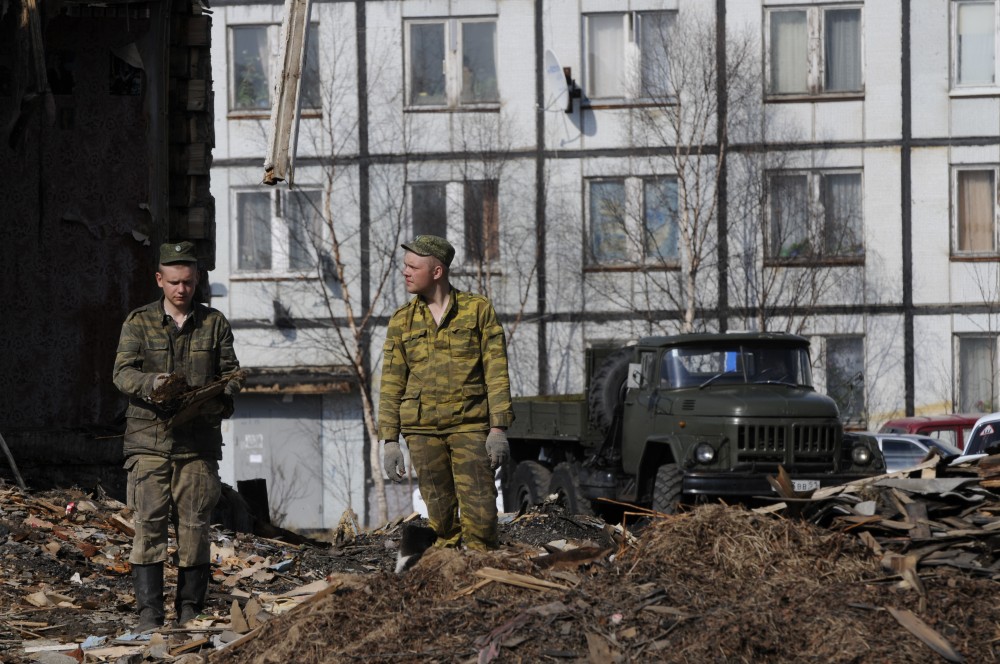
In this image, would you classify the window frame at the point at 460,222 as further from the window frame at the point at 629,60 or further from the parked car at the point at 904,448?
the parked car at the point at 904,448

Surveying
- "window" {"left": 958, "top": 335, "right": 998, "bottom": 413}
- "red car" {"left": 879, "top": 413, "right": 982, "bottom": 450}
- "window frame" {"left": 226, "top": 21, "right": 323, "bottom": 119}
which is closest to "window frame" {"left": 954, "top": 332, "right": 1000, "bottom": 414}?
"window" {"left": 958, "top": 335, "right": 998, "bottom": 413}

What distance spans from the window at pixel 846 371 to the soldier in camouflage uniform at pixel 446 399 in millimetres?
19765

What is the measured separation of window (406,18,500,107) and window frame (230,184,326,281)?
9.55 ft

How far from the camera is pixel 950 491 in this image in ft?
22.4

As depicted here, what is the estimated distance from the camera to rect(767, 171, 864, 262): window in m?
25.9

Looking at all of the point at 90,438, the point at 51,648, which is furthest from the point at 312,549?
the point at 51,648

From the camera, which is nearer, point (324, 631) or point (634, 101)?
point (324, 631)

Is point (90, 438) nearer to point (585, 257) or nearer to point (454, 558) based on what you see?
point (454, 558)

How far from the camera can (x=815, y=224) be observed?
25938 mm

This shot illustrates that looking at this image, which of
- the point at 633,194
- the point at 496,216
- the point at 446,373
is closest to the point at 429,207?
the point at 496,216

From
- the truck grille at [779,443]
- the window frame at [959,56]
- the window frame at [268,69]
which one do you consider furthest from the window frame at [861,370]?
the truck grille at [779,443]

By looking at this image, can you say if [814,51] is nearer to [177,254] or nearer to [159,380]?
[177,254]

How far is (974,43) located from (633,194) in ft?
23.9

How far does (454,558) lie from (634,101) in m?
20.7
